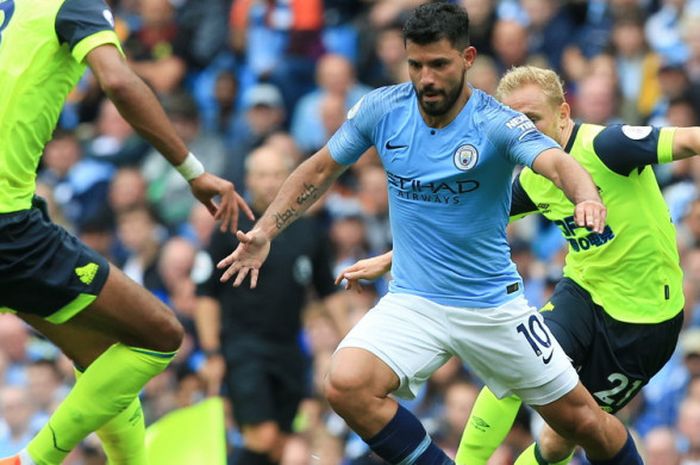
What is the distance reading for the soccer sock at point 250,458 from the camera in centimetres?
1241

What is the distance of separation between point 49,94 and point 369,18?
27.3ft

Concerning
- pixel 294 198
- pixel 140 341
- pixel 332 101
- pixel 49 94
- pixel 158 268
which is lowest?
pixel 158 268

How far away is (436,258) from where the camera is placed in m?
8.40

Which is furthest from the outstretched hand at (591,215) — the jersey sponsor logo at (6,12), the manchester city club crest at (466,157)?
the jersey sponsor logo at (6,12)

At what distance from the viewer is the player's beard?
8180 mm

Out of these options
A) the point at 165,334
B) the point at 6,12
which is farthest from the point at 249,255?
the point at 6,12

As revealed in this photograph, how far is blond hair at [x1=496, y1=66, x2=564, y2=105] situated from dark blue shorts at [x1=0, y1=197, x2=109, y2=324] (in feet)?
7.79

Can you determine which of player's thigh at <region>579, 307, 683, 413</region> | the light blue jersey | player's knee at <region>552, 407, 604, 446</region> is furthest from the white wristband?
player's thigh at <region>579, 307, 683, 413</region>

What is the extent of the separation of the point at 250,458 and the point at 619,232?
433 centimetres

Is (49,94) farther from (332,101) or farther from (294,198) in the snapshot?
(332,101)

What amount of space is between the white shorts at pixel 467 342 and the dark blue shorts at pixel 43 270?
1.28m

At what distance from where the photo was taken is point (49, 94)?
815 cm

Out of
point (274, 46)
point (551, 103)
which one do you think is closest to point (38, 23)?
point (551, 103)

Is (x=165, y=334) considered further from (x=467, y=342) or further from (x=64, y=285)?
(x=467, y=342)
